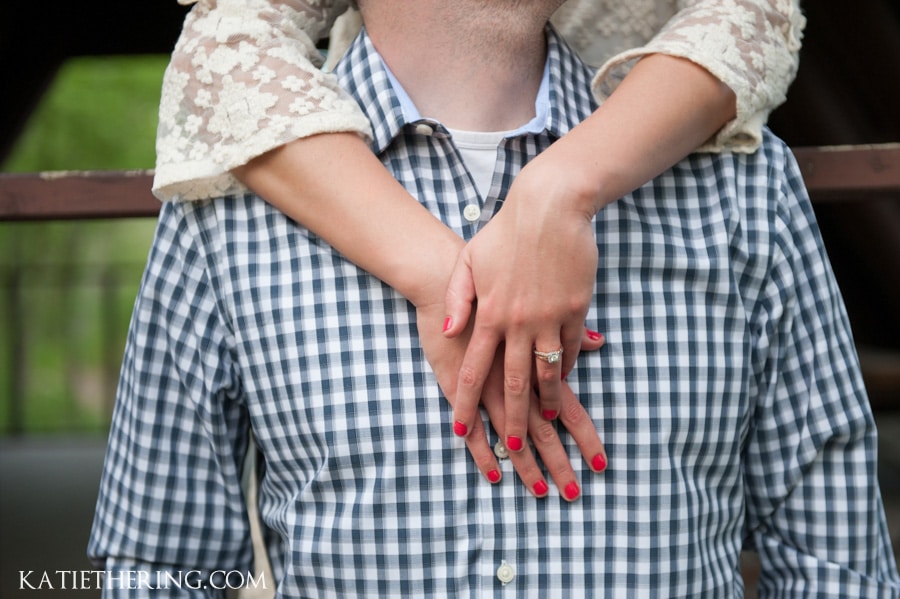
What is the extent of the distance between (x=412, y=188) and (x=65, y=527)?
394 cm

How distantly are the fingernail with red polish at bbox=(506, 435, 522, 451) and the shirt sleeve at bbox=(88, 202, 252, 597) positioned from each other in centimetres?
38

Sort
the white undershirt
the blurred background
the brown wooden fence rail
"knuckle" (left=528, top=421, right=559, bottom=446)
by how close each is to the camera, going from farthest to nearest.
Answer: the blurred background, the brown wooden fence rail, the white undershirt, "knuckle" (left=528, top=421, right=559, bottom=446)

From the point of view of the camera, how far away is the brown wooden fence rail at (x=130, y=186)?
60.9 inches

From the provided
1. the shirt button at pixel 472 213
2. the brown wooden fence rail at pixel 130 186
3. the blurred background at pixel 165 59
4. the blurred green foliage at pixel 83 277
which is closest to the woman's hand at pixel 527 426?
the shirt button at pixel 472 213

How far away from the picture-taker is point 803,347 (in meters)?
1.20

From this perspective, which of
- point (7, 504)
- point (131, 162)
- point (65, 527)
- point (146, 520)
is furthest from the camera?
point (131, 162)

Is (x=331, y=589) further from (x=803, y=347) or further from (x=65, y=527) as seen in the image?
(x=65, y=527)

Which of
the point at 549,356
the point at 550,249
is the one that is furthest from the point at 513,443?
the point at 550,249

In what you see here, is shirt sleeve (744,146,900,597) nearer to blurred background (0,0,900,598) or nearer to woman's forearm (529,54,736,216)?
woman's forearm (529,54,736,216)

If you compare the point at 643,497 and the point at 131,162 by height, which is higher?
the point at 131,162

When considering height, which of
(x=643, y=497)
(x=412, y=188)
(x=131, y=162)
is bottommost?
(x=643, y=497)

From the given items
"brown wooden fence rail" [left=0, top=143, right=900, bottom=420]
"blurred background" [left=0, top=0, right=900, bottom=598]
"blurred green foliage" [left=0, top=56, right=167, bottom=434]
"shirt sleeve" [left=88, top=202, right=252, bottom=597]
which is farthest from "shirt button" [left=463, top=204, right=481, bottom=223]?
"blurred green foliage" [left=0, top=56, right=167, bottom=434]

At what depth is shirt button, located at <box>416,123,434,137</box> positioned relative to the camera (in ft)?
3.88

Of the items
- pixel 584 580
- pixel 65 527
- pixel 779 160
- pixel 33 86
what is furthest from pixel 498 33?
pixel 65 527
